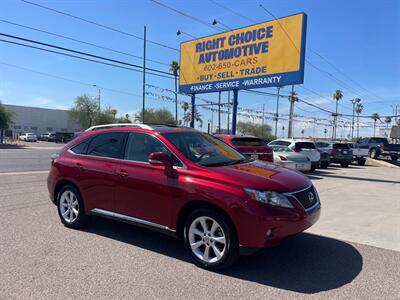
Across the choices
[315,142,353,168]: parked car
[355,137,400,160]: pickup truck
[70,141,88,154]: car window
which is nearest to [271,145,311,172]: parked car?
[315,142,353,168]: parked car

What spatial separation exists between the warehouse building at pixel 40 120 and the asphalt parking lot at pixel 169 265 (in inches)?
3298

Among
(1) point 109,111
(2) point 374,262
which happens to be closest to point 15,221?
(2) point 374,262

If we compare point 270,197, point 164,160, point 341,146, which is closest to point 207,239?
point 270,197

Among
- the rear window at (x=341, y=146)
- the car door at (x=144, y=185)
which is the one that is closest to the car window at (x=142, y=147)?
the car door at (x=144, y=185)

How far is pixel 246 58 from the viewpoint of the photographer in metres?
18.9

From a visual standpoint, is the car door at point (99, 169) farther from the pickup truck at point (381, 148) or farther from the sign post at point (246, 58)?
the pickup truck at point (381, 148)

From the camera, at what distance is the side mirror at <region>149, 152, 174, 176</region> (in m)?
4.79

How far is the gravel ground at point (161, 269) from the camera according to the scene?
3.84 m

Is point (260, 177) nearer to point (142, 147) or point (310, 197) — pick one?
point (310, 197)

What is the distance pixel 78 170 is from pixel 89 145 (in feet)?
1.53

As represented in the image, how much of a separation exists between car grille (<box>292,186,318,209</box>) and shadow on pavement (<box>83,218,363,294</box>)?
761 millimetres

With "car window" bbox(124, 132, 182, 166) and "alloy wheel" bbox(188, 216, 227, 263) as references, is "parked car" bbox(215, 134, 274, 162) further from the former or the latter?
"alloy wheel" bbox(188, 216, 227, 263)

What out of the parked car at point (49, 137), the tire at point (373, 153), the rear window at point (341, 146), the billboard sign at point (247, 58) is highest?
the billboard sign at point (247, 58)

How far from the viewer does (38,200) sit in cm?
833
